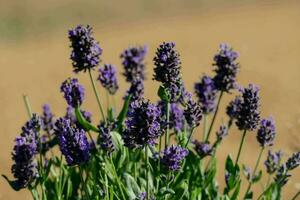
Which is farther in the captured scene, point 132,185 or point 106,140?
point 132,185

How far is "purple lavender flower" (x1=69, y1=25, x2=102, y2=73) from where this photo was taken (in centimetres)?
456

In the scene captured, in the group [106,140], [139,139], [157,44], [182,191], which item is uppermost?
[157,44]

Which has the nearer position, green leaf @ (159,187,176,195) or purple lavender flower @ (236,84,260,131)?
green leaf @ (159,187,176,195)

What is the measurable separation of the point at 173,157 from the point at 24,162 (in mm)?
1082

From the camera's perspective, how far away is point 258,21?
1289cm

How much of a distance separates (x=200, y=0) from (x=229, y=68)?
10.5m

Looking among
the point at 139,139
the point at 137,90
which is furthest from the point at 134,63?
the point at 139,139

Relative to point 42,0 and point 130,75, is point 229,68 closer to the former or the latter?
point 130,75

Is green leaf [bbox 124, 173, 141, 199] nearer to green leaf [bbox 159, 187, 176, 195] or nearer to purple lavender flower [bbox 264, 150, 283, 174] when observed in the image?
green leaf [bbox 159, 187, 176, 195]

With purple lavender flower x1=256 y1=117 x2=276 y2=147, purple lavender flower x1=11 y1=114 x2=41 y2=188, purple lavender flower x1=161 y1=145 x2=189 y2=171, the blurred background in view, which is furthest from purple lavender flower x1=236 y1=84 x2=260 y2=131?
the blurred background

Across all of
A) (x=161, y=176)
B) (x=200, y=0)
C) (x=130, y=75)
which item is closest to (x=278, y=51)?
(x=200, y=0)

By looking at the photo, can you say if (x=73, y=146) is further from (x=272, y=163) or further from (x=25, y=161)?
(x=272, y=163)

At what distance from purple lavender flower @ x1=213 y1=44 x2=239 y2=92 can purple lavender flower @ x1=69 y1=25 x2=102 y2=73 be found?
0.97 meters

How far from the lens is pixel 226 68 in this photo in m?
4.87
